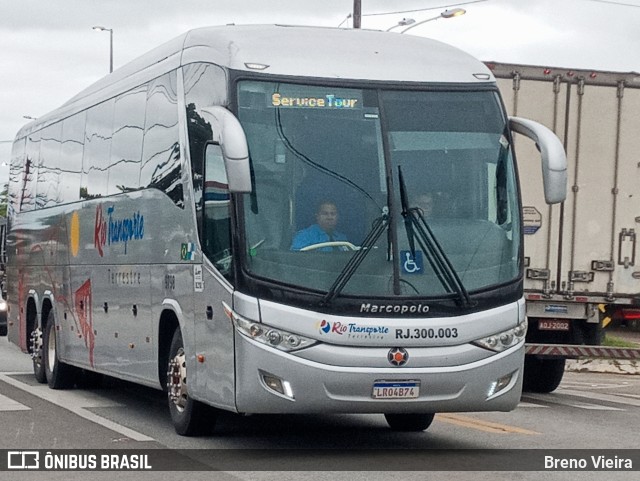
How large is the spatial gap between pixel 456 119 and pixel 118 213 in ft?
15.4

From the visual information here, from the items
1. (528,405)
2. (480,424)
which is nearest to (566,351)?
(528,405)

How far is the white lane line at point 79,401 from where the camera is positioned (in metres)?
12.9

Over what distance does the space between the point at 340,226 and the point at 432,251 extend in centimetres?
71

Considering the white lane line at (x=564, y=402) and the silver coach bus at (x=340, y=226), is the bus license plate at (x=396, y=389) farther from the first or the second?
the white lane line at (x=564, y=402)

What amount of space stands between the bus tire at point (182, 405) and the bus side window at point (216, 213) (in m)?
1.27

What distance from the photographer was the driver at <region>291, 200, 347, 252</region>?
Result: 1084 centimetres

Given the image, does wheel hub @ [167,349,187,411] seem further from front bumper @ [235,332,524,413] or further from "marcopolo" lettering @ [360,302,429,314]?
"marcopolo" lettering @ [360,302,429,314]

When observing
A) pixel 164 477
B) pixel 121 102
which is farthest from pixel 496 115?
pixel 121 102

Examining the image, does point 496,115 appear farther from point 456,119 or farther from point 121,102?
point 121,102

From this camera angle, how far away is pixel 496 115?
11672 millimetres

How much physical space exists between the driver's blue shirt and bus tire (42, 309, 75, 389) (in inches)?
301

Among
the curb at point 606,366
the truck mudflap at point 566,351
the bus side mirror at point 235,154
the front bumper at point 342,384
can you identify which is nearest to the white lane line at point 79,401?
the front bumper at point 342,384

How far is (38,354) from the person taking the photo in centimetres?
1903

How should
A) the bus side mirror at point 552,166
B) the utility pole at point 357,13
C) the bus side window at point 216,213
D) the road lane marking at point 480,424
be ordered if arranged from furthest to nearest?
1. the utility pole at point 357,13
2. the road lane marking at point 480,424
3. the bus side mirror at point 552,166
4. the bus side window at point 216,213
